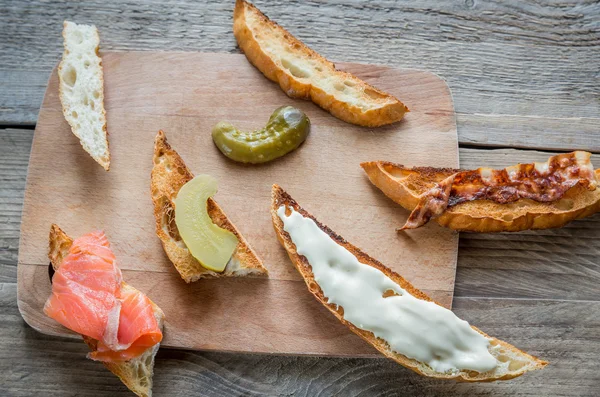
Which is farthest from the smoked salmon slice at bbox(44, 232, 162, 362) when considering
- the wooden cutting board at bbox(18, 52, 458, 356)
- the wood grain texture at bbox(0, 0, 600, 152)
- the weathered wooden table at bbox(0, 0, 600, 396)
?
the wood grain texture at bbox(0, 0, 600, 152)

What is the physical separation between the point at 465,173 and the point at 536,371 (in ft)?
3.31

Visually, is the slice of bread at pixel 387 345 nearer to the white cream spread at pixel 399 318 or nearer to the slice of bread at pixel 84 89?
the white cream spread at pixel 399 318

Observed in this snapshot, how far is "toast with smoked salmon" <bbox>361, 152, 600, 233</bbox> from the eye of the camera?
Result: 2930 mm

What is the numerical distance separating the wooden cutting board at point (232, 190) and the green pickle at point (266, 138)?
0.06m

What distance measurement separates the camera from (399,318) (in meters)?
2.66

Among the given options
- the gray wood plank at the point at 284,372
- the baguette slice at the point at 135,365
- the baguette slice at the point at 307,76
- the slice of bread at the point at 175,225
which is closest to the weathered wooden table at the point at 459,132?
the gray wood plank at the point at 284,372

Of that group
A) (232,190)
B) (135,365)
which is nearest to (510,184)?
(232,190)

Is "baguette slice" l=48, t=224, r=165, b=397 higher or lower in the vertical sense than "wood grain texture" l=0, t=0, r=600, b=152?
lower

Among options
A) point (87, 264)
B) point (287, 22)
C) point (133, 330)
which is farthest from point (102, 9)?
point (133, 330)

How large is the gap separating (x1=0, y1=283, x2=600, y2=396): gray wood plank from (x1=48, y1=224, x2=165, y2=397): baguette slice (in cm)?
12

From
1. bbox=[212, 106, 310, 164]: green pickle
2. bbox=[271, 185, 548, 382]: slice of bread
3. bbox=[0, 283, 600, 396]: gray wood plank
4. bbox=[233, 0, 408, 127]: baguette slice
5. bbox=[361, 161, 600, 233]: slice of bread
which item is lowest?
bbox=[0, 283, 600, 396]: gray wood plank

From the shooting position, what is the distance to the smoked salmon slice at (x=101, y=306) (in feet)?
8.53

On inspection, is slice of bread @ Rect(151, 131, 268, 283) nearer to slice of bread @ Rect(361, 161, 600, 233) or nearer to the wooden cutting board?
the wooden cutting board

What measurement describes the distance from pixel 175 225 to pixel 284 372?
875 millimetres
